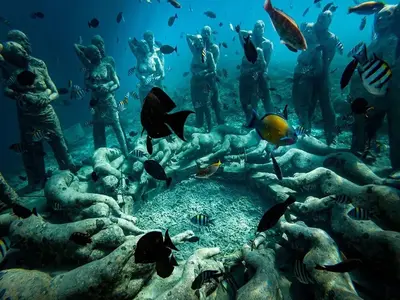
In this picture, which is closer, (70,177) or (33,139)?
(70,177)

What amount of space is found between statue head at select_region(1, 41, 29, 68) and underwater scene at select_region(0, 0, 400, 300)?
0.06 metres

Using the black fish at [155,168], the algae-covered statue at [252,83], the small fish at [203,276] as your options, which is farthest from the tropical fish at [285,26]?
the algae-covered statue at [252,83]

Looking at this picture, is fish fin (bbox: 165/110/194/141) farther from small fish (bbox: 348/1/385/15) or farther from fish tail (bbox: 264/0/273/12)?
small fish (bbox: 348/1/385/15)

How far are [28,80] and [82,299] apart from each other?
5.34 meters

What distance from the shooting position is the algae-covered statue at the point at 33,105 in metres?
6.48

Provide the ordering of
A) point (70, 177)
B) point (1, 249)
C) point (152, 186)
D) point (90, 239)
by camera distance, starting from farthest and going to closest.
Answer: point (152, 186)
point (70, 177)
point (90, 239)
point (1, 249)

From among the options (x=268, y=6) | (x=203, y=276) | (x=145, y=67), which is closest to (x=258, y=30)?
(x=145, y=67)

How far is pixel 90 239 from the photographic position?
3.95 meters

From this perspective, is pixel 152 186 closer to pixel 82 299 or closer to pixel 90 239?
pixel 90 239

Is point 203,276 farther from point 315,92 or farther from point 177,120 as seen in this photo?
point 315,92

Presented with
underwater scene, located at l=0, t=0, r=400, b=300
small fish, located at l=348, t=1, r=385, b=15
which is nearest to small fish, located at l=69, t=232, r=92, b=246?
underwater scene, located at l=0, t=0, r=400, b=300

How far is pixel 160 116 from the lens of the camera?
175 cm

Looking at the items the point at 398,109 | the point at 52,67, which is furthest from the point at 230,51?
the point at 398,109

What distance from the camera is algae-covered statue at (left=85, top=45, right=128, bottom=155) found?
8648 mm
